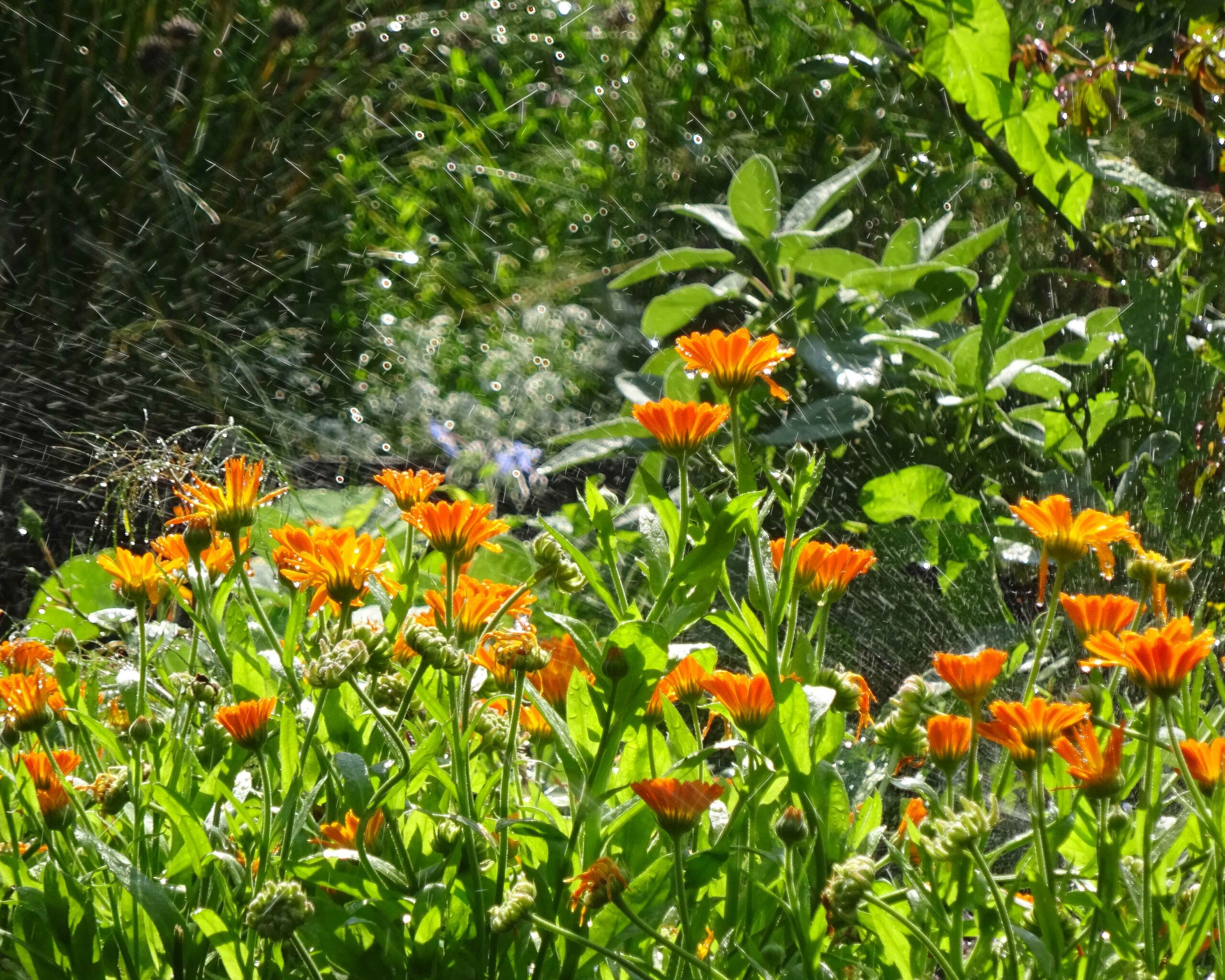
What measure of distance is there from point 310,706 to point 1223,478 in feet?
3.57

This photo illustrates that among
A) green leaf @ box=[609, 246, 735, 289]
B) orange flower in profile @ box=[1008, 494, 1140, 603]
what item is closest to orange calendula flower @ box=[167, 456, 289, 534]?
orange flower in profile @ box=[1008, 494, 1140, 603]

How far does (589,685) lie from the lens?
0.55 meters

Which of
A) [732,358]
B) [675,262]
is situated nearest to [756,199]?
[675,262]

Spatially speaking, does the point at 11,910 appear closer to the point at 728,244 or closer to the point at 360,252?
the point at 728,244

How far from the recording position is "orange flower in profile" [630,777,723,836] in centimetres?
44

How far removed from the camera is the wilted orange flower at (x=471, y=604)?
0.57 m

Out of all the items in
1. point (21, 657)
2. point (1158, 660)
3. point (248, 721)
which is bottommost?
point (21, 657)

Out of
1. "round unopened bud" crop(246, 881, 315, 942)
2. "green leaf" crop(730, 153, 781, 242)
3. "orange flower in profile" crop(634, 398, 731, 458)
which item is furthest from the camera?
"green leaf" crop(730, 153, 781, 242)

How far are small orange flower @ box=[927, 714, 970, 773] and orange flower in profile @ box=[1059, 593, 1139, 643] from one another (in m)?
0.07

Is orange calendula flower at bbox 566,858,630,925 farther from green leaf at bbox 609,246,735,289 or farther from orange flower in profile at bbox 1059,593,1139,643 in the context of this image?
green leaf at bbox 609,246,735,289

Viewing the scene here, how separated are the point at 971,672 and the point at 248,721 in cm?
30

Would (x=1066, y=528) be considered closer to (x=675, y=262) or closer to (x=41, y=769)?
(x=41, y=769)

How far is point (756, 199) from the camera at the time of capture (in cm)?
130

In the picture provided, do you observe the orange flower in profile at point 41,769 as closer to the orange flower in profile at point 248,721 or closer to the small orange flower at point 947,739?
the orange flower in profile at point 248,721
